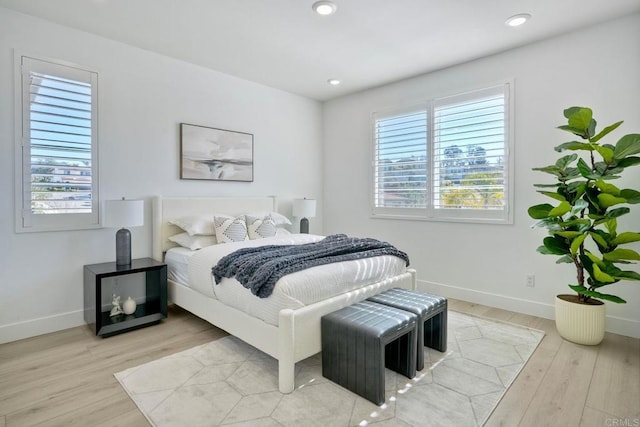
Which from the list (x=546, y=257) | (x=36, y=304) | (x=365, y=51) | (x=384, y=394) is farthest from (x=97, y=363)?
(x=546, y=257)

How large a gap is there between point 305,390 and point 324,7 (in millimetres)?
2795

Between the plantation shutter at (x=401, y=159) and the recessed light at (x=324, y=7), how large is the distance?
1.92m

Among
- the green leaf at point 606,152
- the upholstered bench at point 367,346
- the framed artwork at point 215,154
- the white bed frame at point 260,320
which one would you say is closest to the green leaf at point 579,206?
the green leaf at point 606,152

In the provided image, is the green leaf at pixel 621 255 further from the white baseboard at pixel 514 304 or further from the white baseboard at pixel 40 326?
the white baseboard at pixel 40 326

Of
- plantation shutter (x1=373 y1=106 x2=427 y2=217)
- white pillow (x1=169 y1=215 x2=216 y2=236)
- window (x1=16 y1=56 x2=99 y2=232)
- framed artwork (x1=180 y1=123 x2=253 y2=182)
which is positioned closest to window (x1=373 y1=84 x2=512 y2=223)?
plantation shutter (x1=373 y1=106 x2=427 y2=217)

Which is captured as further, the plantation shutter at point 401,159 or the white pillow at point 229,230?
the plantation shutter at point 401,159

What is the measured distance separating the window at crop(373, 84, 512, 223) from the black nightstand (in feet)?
9.42

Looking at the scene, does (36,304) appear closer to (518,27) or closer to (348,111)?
(348,111)

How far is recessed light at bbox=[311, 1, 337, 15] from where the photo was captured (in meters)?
2.63

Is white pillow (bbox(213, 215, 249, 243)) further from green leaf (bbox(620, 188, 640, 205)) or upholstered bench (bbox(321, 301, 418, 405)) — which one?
green leaf (bbox(620, 188, 640, 205))

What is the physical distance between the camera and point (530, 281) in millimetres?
3434

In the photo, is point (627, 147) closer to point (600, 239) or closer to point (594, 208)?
point (594, 208)

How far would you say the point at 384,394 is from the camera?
1985 mm

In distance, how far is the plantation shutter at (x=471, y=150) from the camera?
3584 millimetres
